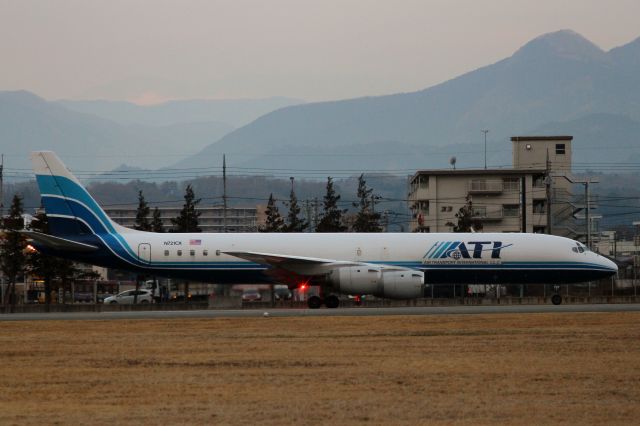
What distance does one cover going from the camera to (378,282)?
154 ft

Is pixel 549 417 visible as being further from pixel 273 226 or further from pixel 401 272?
pixel 273 226

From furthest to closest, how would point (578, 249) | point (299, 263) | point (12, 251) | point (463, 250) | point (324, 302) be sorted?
point (12, 251) → point (578, 249) → point (324, 302) → point (463, 250) → point (299, 263)

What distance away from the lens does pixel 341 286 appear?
47531 millimetres

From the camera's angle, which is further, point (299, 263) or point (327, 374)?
point (299, 263)

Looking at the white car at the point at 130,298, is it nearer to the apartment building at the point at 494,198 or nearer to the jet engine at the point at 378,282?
the apartment building at the point at 494,198

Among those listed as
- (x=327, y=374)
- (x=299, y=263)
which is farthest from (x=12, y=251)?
(x=327, y=374)

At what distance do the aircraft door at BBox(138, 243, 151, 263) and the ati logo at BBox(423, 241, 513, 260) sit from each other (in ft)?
40.8

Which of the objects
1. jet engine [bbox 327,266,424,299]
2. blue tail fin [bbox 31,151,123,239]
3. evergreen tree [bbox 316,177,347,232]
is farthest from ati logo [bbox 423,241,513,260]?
evergreen tree [bbox 316,177,347,232]

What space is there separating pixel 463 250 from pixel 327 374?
28877 millimetres

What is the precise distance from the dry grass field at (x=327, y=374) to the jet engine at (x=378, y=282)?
1407 centimetres

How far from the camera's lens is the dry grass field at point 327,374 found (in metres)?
15.9

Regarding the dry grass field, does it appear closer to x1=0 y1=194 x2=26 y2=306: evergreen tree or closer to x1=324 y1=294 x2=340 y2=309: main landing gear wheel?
x1=324 y1=294 x2=340 y2=309: main landing gear wheel

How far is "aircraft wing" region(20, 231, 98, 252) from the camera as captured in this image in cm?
4809

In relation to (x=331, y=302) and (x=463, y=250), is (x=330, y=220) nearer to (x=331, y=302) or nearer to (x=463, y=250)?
(x=331, y=302)
